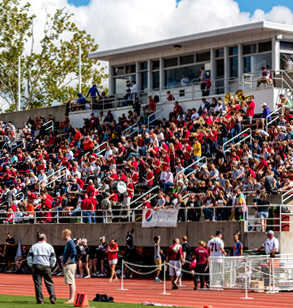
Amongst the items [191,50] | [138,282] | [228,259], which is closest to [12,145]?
[191,50]

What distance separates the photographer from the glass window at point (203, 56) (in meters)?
44.3

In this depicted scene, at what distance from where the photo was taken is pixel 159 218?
32.8 m

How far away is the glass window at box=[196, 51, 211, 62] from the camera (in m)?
44.3

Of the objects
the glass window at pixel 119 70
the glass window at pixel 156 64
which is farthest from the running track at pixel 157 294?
the glass window at pixel 119 70

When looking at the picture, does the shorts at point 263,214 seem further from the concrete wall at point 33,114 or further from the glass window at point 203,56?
the concrete wall at point 33,114

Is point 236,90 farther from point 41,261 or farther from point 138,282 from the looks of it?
point 41,261

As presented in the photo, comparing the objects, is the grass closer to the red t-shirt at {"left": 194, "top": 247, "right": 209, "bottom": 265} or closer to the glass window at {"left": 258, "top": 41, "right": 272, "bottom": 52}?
the red t-shirt at {"left": 194, "top": 247, "right": 209, "bottom": 265}

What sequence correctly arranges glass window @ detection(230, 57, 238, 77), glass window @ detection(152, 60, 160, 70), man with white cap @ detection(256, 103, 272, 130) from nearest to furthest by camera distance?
man with white cap @ detection(256, 103, 272, 130) < glass window @ detection(230, 57, 238, 77) < glass window @ detection(152, 60, 160, 70)

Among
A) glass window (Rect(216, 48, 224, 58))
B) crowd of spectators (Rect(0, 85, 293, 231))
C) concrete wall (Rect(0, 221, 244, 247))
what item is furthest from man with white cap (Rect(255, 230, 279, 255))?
glass window (Rect(216, 48, 224, 58))

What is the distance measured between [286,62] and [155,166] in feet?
30.9

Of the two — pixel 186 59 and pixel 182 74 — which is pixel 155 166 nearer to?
pixel 182 74

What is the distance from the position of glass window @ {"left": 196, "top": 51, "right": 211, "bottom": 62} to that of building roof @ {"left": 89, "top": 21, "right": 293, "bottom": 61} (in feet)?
2.40

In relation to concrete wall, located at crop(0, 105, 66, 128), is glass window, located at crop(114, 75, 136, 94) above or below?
above

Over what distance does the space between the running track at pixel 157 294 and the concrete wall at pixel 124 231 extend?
184cm
